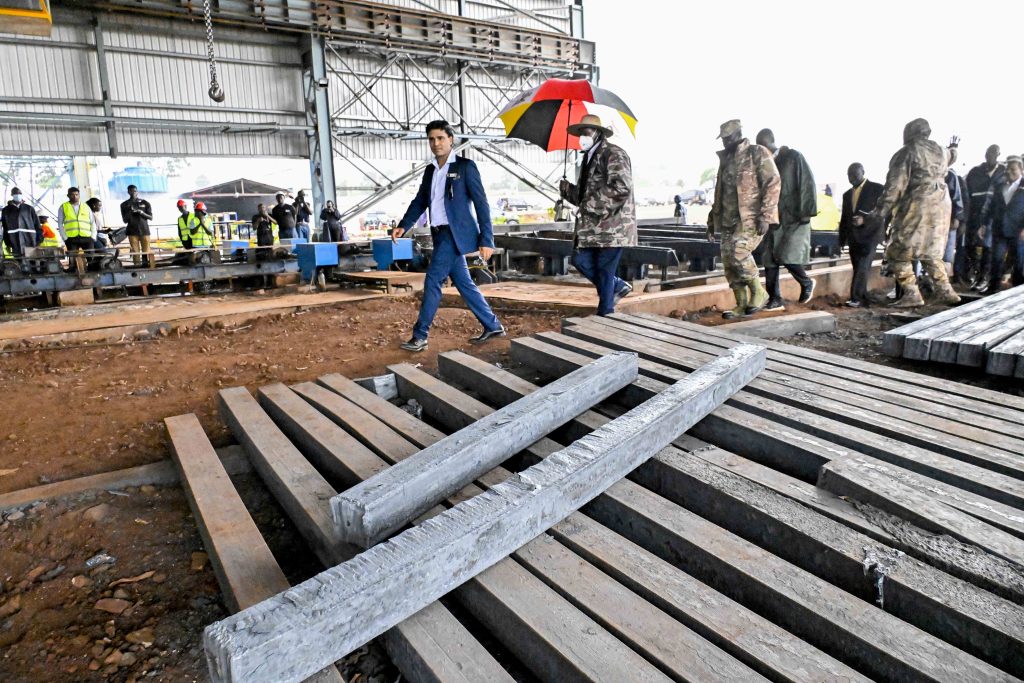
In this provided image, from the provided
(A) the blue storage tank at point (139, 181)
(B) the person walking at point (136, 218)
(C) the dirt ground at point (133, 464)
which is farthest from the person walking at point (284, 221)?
(A) the blue storage tank at point (139, 181)

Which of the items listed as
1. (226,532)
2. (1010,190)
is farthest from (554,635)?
(1010,190)

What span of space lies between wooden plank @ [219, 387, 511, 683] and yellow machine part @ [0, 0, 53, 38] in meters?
3.95

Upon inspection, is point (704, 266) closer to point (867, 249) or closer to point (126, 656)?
point (867, 249)

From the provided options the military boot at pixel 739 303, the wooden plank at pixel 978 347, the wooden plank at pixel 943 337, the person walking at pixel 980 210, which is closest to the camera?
the wooden plank at pixel 978 347

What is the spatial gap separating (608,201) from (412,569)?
3.65 meters

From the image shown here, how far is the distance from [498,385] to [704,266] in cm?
669

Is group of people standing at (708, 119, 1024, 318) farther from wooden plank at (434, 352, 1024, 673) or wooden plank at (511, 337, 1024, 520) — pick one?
wooden plank at (434, 352, 1024, 673)

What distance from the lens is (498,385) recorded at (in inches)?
125

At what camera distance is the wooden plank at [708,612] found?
1.31m

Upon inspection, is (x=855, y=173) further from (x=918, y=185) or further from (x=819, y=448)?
(x=819, y=448)

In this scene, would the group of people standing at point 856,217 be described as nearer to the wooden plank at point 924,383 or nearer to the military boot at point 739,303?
the military boot at point 739,303

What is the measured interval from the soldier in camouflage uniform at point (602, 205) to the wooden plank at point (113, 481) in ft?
9.26

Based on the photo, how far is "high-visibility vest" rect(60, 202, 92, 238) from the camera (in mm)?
11406

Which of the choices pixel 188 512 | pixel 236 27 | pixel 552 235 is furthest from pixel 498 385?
pixel 236 27
